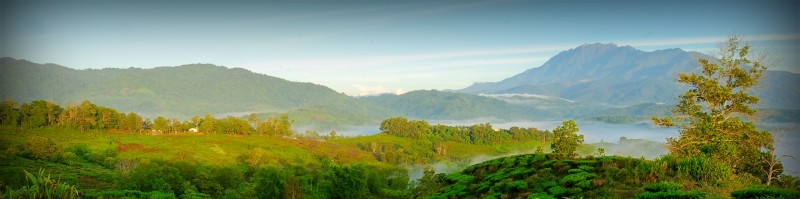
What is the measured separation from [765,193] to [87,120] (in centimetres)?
16046

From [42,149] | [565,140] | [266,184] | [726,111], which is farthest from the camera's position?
[42,149]

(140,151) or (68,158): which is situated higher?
(68,158)

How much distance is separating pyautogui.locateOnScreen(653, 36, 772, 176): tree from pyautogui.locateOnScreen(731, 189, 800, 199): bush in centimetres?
1198

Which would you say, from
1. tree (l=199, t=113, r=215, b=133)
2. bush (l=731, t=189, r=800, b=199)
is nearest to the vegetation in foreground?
bush (l=731, t=189, r=800, b=199)

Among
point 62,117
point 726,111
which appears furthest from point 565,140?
point 62,117

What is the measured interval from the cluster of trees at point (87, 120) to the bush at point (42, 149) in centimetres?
4359

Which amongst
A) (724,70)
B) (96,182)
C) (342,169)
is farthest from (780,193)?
(96,182)

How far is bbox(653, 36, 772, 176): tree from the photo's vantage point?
3172 centimetres

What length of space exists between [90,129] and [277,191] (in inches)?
4215

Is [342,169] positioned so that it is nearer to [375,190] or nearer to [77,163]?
[375,190]

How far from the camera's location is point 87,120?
13488 centimetres

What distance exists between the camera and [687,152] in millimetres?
31922

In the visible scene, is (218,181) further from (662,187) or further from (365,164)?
(662,187)

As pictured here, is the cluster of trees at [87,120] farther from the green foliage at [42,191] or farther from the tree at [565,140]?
the tree at [565,140]
